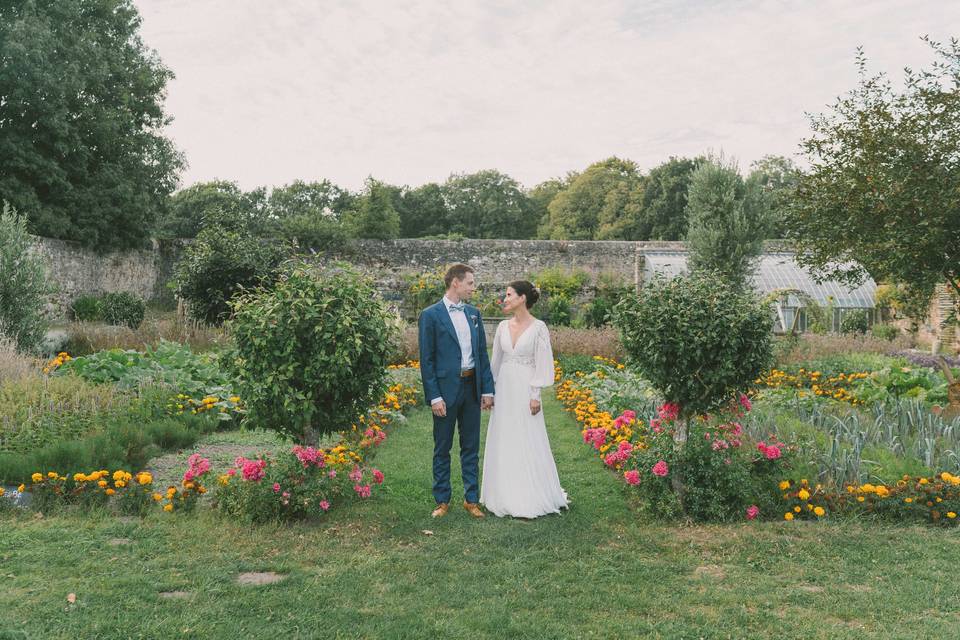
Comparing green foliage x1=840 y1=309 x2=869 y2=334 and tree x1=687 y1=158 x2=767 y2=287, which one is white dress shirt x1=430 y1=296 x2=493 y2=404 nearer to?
tree x1=687 y1=158 x2=767 y2=287

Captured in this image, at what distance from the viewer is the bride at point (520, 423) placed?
4.91 meters

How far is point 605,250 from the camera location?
976 inches

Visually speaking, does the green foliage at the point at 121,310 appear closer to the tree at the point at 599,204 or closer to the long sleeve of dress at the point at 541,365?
the long sleeve of dress at the point at 541,365

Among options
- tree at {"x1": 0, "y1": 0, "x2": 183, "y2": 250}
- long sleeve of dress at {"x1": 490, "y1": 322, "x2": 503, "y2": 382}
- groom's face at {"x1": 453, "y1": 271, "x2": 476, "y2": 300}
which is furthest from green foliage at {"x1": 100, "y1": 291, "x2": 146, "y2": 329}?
groom's face at {"x1": 453, "y1": 271, "x2": 476, "y2": 300}

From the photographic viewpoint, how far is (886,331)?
705 inches

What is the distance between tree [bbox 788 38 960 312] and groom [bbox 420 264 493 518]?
4.34 metres

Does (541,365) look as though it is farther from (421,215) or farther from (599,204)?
(421,215)

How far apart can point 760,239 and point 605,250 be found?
6704mm

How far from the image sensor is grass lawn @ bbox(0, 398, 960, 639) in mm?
3078

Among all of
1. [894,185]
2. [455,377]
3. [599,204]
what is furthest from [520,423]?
[599,204]

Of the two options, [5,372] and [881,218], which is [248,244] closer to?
[5,372]

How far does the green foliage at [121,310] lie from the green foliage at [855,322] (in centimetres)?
1802

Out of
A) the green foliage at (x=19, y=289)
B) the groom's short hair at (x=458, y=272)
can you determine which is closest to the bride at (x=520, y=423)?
the groom's short hair at (x=458, y=272)

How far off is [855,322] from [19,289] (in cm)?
1891
